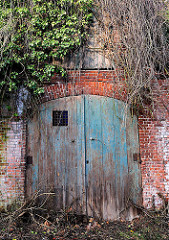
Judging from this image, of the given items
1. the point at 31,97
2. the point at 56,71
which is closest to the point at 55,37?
the point at 56,71

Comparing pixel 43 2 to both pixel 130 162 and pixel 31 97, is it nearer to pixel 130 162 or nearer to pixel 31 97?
pixel 31 97

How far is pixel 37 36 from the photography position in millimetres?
4250

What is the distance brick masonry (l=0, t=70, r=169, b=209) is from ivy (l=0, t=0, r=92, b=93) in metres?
0.40

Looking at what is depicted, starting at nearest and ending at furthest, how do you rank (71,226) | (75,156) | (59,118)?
(71,226) < (75,156) < (59,118)

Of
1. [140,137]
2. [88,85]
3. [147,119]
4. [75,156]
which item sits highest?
[88,85]

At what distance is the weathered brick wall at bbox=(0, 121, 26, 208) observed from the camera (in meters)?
3.97

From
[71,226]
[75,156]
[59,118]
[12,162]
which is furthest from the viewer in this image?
[59,118]

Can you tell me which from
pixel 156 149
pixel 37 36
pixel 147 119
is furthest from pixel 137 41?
pixel 156 149

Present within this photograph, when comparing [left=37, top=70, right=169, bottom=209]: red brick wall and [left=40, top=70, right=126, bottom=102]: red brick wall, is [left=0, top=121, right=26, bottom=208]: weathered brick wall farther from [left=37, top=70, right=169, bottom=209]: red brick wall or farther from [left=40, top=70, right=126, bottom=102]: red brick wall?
[left=40, top=70, right=126, bottom=102]: red brick wall

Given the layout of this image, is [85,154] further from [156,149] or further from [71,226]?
[156,149]

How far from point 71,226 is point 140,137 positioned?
7.72ft

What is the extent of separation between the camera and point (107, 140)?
13.9 ft

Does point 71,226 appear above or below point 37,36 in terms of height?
below

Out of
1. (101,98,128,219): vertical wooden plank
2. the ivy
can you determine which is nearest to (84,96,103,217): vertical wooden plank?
(101,98,128,219): vertical wooden plank
